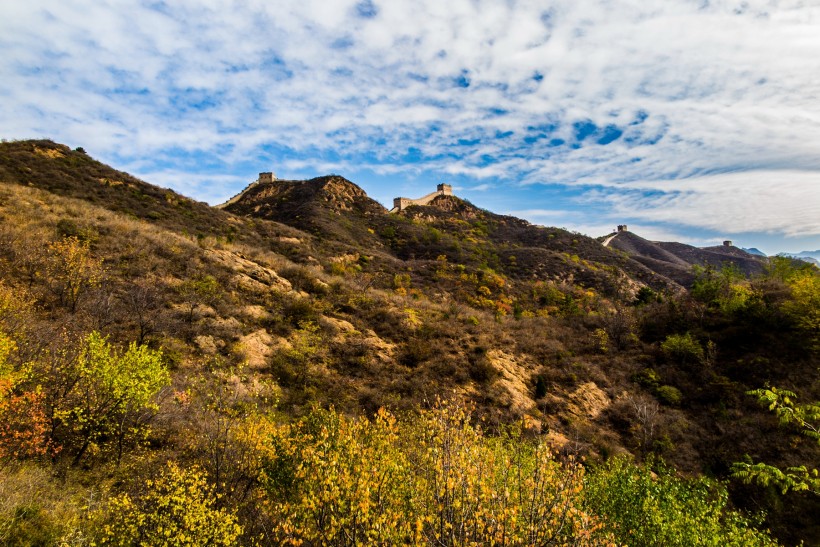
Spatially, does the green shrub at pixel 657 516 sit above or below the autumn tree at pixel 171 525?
below

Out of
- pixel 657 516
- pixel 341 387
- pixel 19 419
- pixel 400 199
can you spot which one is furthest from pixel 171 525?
pixel 400 199

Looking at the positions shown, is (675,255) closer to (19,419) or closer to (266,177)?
(266,177)

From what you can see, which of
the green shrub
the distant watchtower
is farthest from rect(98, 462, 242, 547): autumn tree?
the distant watchtower

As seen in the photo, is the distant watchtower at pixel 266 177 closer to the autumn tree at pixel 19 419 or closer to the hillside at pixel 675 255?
the autumn tree at pixel 19 419

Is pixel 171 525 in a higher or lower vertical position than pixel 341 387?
higher

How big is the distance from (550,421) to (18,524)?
26.3m

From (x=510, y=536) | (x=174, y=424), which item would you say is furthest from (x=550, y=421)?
(x=174, y=424)

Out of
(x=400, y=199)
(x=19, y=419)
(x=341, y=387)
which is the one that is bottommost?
(x=341, y=387)

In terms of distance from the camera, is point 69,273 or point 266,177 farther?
point 266,177

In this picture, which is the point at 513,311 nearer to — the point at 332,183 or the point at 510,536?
the point at 510,536

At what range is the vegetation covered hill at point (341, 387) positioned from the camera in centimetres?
871

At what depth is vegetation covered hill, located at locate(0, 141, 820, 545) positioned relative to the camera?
28.6ft

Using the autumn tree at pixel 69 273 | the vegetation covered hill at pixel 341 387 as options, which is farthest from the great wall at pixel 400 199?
the autumn tree at pixel 69 273

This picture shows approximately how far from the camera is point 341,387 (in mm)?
23047
